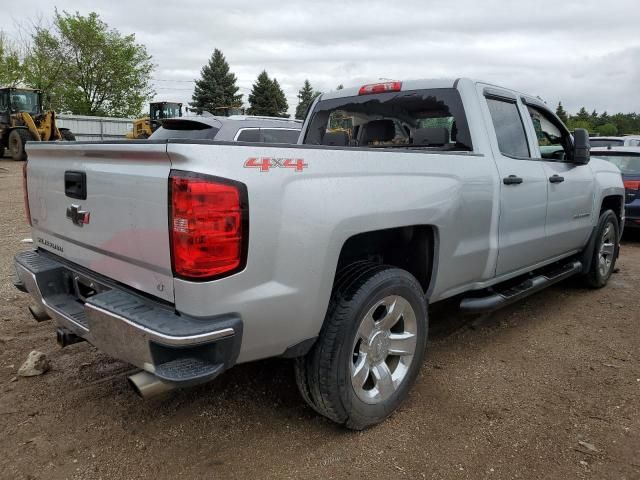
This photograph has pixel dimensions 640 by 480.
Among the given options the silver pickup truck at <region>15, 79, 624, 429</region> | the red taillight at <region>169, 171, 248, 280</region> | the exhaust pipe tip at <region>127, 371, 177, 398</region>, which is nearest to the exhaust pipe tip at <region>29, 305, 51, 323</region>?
the silver pickup truck at <region>15, 79, 624, 429</region>

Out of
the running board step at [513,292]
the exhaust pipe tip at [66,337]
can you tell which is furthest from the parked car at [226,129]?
the exhaust pipe tip at [66,337]

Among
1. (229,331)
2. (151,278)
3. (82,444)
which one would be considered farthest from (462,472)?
(82,444)

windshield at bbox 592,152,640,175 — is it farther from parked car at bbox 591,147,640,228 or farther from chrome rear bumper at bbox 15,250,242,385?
chrome rear bumper at bbox 15,250,242,385

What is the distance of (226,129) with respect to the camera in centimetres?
782

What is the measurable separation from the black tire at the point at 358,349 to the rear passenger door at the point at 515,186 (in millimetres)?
1086

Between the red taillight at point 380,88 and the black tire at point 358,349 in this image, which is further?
the red taillight at point 380,88

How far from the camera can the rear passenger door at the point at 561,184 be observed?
420 cm

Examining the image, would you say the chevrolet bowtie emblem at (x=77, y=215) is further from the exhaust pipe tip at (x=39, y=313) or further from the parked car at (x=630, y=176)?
the parked car at (x=630, y=176)

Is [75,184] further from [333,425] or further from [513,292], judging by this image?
[513,292]

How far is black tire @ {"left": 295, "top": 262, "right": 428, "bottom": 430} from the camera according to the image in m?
2.48

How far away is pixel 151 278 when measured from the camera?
222 cm

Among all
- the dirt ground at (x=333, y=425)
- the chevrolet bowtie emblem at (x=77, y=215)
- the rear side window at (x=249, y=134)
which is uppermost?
the rear side window at (x=249, y=134)

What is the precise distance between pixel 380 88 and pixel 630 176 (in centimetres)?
599

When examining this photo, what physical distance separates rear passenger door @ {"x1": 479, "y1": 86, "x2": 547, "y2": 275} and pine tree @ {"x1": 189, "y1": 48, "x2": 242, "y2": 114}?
57309 mm
